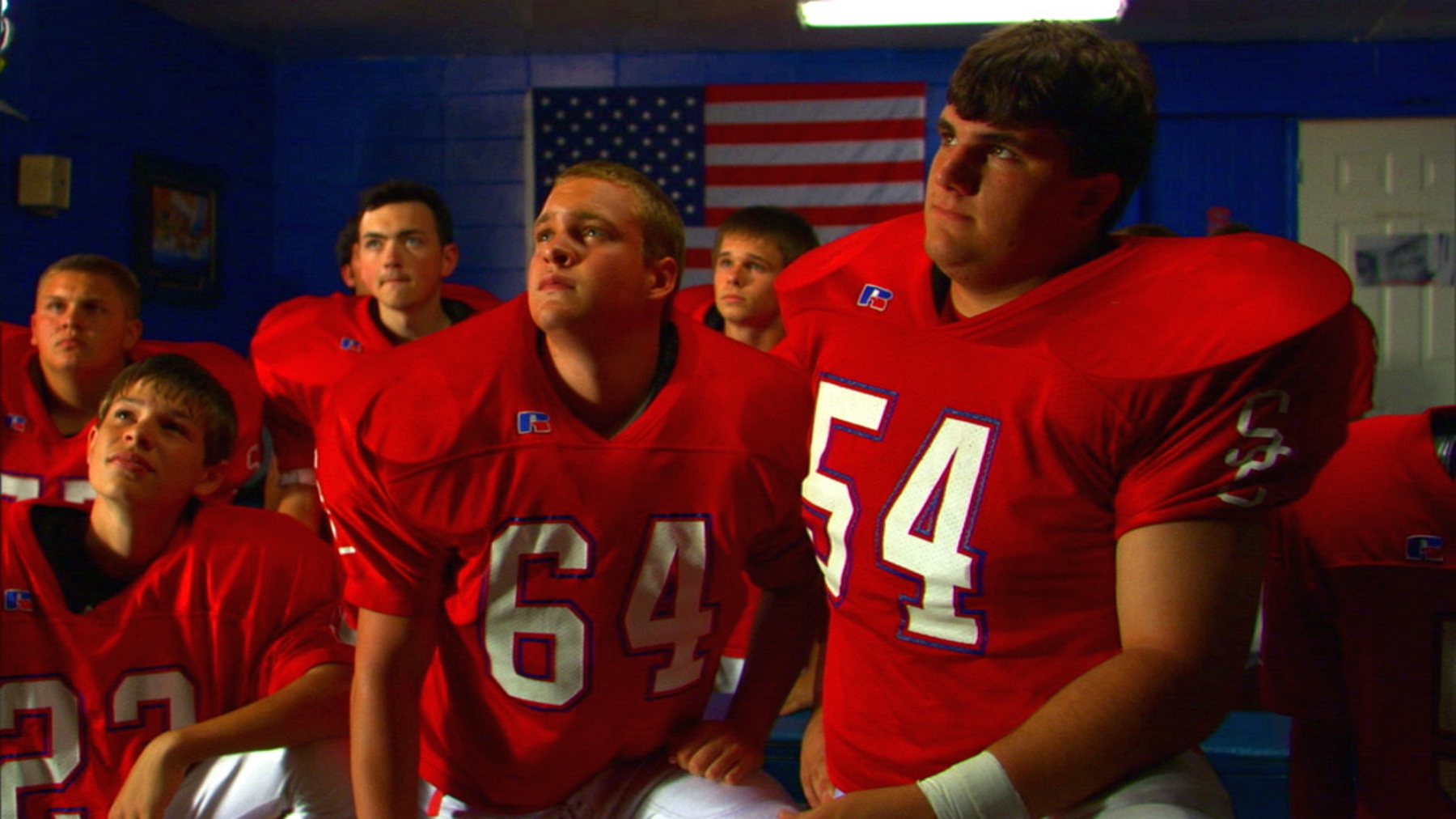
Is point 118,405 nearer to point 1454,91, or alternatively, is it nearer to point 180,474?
point 180,474

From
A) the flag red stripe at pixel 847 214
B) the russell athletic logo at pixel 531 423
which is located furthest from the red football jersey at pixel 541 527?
the flag red stripe at pixel 847 214

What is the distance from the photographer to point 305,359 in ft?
11.0

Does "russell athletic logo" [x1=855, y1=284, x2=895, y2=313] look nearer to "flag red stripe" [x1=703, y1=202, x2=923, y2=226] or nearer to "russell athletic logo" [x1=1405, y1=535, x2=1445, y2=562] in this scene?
"russell athletic logo" [x1=1405, y1=535, x2=1445, y2=562]

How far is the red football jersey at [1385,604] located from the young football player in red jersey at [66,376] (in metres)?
2.41

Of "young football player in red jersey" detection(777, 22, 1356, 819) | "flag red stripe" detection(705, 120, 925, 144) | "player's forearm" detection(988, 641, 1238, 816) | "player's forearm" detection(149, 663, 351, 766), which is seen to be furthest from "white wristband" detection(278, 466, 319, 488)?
"flag red stripe" detection(705, 120, 925, 144)

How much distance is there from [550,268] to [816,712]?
759 mm

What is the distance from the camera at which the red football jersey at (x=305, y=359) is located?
3.29 meters

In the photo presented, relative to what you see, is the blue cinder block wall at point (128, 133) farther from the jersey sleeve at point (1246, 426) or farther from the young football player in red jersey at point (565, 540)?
the jersey sleeve at point (1246, 426)

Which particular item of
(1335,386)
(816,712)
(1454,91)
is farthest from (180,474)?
(1454,91)

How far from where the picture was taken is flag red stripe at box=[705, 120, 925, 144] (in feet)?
18.5

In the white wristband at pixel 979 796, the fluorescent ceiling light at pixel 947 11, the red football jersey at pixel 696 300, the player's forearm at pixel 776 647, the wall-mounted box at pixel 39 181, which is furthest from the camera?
the fluorescent ceiling light at pixel 947 11

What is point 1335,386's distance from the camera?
107 cm

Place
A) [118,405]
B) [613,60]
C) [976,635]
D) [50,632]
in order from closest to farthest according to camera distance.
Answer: [976,635] < [50,632] < [118,405] < [613,60]

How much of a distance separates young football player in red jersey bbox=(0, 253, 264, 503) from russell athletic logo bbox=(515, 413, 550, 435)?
5.18ft
